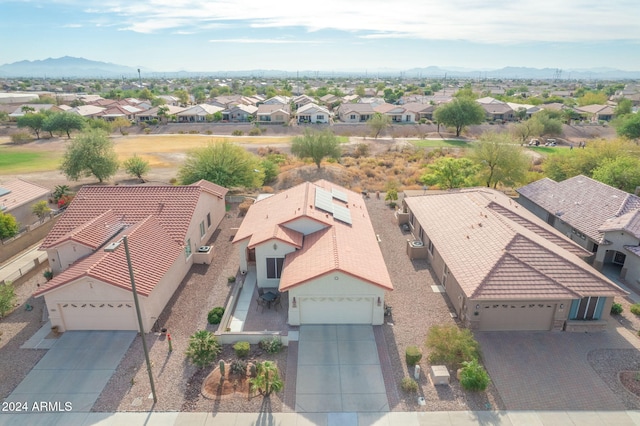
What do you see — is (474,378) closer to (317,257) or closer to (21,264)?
(317,257)

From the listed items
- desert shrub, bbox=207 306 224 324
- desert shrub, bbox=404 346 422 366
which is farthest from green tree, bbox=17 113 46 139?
desert shrub, bbox=404 346 422 366

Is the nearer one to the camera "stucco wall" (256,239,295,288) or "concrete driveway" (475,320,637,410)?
"concrete driveway" (475,320,637,410)

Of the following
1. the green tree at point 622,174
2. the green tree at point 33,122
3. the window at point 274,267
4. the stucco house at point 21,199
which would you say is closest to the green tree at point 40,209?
the stucco house at point 21,199

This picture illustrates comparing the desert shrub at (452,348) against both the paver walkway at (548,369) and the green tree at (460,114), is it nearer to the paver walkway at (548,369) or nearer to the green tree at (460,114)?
the paver walkway at (548,369)

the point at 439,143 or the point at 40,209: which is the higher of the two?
the point at 40,209

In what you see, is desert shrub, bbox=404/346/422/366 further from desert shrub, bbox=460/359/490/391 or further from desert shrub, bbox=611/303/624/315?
desert shrub, bbox=611/303/624/315

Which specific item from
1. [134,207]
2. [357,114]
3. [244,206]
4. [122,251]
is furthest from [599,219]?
[357,114]
